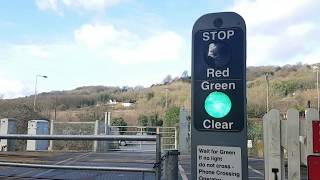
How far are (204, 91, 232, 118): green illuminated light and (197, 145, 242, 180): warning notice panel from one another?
289 mm

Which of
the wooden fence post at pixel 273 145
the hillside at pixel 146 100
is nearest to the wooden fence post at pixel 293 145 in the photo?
the wooden fence post at pixel 273 145

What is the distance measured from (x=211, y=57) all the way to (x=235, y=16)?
1.35 feet

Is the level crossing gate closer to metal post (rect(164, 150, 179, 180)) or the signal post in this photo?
metal post (rect(164, 150, 179, 180))

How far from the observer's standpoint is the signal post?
4098 millimetres

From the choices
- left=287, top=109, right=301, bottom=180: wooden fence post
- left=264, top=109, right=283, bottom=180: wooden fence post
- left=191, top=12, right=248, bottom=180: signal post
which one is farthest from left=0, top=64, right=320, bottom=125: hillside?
left=191, top=12, right=248, bottom=180: signal post

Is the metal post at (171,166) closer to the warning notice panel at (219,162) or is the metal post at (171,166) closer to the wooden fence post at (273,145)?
the warning notice panel at (219,162)

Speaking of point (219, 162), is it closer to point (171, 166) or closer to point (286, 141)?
point (171, 166)

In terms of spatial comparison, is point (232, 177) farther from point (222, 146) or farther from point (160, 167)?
point (160, 167)

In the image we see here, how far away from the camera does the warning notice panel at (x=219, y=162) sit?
4.09 metres

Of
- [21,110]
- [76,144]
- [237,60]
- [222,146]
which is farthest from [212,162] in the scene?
[21,110]

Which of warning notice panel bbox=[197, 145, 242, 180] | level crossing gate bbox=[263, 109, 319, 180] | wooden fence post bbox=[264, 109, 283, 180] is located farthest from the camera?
wooden fence post bbox=[264, 109, 283, 180]

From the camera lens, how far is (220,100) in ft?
13.7

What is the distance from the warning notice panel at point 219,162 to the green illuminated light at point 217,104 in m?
0.29

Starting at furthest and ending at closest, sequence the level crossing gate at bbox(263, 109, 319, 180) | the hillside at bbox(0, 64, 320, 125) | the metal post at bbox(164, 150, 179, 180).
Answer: the hillside at bbox(0, 64, 320, 125) < the level crossing gate at bbox(263, 109, 319, 180) < the metal post at bbox(164, 150, 179, 180)
